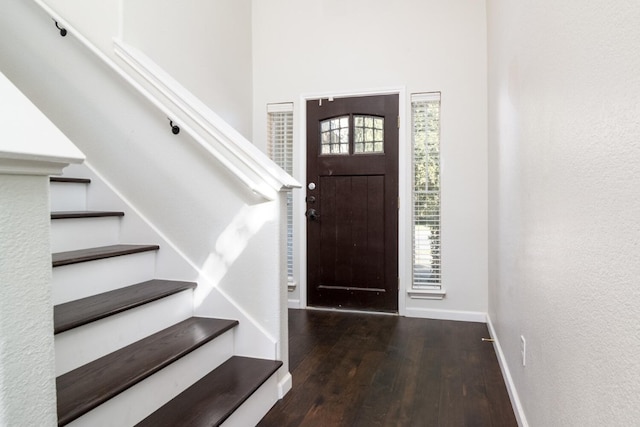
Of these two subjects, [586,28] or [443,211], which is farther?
[443,211]

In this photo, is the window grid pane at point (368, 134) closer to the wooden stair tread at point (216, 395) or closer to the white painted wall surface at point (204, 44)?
the white painted wall surface at point (204, 44)

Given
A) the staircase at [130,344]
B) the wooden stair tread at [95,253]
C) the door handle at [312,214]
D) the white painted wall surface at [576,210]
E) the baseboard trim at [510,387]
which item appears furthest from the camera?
the door handle at [312,214]

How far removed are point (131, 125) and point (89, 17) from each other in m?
0.59

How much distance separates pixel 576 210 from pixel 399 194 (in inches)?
96.3

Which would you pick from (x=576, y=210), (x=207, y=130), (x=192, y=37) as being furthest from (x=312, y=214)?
(x=576, y=210)

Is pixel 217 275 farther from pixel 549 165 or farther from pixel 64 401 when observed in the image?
pixel 549 165

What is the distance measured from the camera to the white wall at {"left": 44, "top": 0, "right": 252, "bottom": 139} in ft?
6.79

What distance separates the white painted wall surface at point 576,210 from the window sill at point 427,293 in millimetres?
1468

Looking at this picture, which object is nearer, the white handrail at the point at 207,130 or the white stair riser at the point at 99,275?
the white stair riser at the point at 99,275

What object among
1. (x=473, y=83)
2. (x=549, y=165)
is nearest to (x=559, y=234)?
(x=549, y=165)

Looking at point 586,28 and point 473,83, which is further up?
point 473,83

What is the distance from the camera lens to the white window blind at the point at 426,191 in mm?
3424

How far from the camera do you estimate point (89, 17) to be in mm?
2064

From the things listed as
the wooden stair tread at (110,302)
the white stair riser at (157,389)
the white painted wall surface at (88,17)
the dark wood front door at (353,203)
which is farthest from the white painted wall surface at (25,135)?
the dark wood front door at (353,203)
